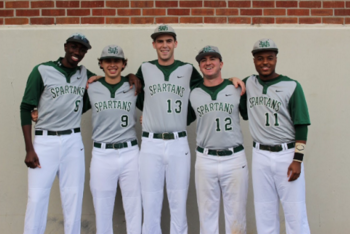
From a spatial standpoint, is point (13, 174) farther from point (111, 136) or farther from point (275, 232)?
point (275, 232)

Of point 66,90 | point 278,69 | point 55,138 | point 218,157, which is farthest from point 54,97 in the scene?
point 278,69

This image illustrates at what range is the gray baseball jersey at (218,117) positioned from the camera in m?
3.55

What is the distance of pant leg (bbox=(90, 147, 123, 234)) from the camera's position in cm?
368

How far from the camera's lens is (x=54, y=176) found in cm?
365

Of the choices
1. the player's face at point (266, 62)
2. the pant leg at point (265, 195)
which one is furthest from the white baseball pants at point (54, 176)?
the player's face at point (266, 62)

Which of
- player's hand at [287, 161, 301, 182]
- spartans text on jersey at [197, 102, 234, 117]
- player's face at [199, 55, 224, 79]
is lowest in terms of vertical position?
player's hand at [287, 161, 301, 182]

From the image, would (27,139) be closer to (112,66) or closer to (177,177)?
(112,66)

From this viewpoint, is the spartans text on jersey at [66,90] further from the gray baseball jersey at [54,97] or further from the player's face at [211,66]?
the player's face at [211,66]

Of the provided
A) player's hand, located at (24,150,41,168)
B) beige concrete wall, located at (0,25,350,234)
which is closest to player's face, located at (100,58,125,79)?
beige concrete wall, located at (0,25,350,234)

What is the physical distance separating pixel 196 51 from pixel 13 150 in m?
2.65

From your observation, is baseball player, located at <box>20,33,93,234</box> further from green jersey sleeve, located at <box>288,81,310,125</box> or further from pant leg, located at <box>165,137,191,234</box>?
green jersey sleeve, located at <box>288,81,310,125</box>

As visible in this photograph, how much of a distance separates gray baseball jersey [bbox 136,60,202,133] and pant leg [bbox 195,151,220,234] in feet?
1.52

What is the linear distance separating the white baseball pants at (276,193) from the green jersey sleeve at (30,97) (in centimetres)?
231

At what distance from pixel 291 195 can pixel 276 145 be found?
49 centimetres
